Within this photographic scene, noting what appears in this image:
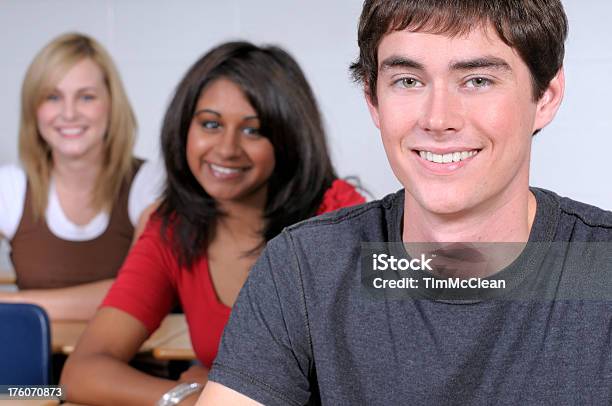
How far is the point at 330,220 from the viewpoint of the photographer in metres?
1.07

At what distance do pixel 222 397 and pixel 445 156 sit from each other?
38 cm

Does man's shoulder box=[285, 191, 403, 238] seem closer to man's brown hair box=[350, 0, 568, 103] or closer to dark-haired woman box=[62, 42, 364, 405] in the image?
man's brown hair box=[350, 0, 568, 103]

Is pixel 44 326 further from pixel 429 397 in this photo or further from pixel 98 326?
pixel 429 397

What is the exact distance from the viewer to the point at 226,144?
170 centimetres

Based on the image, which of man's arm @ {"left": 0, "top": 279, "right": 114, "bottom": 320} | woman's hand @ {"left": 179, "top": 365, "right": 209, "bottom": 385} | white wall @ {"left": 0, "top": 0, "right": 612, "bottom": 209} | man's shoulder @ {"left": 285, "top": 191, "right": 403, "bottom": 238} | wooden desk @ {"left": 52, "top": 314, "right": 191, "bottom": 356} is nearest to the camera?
man's shoulder @ {"left": 285, "top": 191, "right": 403, "bottom": 238}

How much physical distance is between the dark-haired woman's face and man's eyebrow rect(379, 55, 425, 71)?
0.78m

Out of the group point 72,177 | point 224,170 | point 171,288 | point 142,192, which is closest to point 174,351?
point 171,288

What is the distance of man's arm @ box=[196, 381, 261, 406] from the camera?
3.19ft

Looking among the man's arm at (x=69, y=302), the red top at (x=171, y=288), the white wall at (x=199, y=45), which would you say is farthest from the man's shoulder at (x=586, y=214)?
the white wall at (x=199, y=45)

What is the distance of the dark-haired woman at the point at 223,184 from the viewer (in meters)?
1.70

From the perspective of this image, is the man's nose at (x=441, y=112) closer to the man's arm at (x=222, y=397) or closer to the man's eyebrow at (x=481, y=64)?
the man's eyebrow at (x=481, y=64)

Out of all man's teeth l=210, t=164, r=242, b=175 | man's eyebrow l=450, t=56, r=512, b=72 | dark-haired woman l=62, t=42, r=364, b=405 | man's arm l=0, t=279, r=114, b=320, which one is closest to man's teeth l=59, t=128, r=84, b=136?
man's arm l=0, t=279, r=114, b=320

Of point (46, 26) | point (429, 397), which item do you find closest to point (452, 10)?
point (429, 397)

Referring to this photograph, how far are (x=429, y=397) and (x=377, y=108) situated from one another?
1.17 feet
